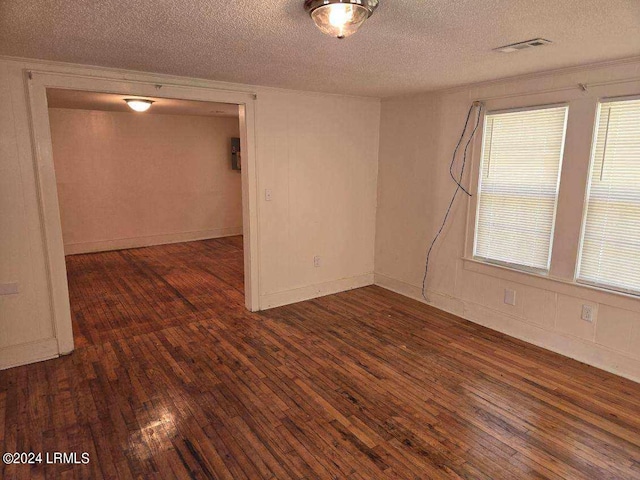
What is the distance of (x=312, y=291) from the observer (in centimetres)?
475

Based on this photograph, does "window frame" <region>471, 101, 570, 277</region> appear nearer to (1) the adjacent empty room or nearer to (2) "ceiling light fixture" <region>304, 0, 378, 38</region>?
(2) "ceiling light fixture" <region>304, 0, 378, 38</region>

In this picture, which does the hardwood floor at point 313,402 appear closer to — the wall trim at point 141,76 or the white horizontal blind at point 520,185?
the white horizontal blind at point 520,185

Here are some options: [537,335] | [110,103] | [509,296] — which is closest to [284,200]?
[509,296]

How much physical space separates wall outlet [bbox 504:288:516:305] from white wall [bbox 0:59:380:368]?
1833 mm

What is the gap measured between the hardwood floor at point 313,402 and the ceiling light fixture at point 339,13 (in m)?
2.18

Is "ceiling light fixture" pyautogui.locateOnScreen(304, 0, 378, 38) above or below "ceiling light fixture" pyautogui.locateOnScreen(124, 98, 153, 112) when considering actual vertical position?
below

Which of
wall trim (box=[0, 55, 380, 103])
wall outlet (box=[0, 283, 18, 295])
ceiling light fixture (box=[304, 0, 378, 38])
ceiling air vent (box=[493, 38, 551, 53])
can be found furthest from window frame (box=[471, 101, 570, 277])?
wall outlet (box=[0, 283, 18, 295])

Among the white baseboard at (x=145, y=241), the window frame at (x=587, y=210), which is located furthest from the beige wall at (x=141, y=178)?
the window frame at (x=587, y=210)

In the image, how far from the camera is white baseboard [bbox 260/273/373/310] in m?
4.43

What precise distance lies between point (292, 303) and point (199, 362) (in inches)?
60.3

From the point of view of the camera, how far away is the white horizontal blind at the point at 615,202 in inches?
113

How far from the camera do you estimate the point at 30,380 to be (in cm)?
292

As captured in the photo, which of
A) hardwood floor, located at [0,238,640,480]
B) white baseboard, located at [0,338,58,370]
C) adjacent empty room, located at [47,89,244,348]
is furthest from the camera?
adjacent empty room, located at [47,89,244,348]

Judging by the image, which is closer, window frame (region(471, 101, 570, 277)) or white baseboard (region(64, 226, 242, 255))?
window frame (region(471, 101, 570, 277))
